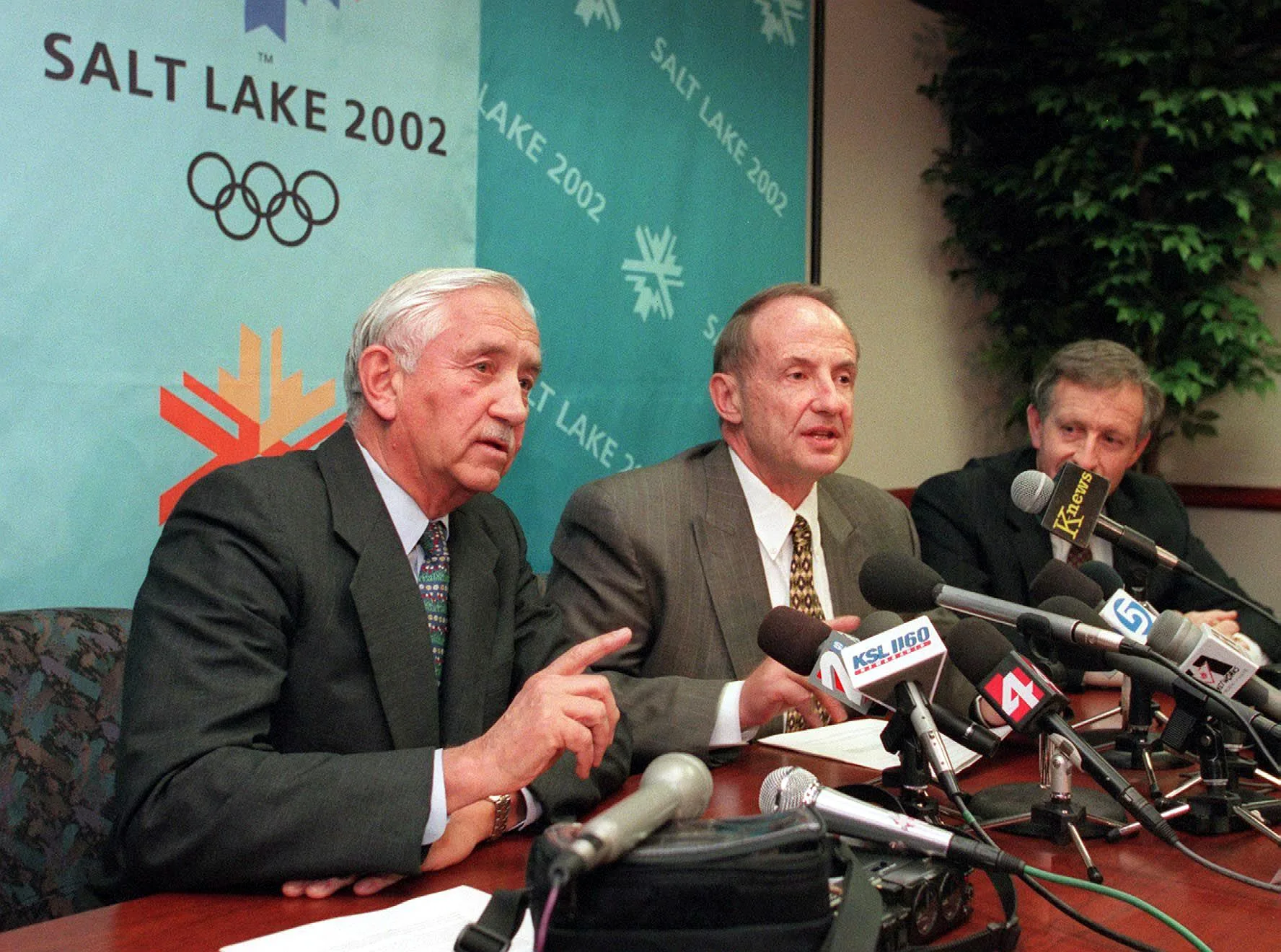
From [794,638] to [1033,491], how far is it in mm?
653

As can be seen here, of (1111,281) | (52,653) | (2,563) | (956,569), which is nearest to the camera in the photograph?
(52,653)

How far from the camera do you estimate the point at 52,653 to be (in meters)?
1.81

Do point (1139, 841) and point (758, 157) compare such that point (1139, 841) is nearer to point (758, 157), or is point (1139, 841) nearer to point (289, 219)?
point (289, 219)

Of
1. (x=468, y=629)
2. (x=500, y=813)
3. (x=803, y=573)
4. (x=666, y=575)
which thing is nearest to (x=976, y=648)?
(x=500, y=813)

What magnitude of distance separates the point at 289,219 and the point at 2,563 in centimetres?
93

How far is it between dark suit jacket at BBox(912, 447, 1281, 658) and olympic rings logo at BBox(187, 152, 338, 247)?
5.62ft

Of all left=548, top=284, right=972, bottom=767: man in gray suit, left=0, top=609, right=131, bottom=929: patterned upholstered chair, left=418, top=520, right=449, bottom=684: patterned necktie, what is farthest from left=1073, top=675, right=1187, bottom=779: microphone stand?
left=0, top=609, right=131, bottom=929: patterned upholstered chair

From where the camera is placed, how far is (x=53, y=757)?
5.79 ft

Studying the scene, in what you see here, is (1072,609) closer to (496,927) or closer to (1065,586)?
(1065,586)

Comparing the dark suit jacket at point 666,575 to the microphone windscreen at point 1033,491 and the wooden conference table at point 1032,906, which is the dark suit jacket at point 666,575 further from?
the wooden conference table at point 1032,906

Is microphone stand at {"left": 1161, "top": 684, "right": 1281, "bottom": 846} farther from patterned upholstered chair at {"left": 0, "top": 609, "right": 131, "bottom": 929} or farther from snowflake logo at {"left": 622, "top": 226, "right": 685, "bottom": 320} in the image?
snowflake logo at {"left": 622, "top": 226, "right": 685, "bottom": 320}

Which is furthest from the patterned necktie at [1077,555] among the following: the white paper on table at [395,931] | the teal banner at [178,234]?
the white paper on table at [395,931]

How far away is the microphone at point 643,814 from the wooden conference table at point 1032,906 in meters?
0.43

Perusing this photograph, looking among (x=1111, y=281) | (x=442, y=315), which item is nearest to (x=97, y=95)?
(x=442, y=315)
